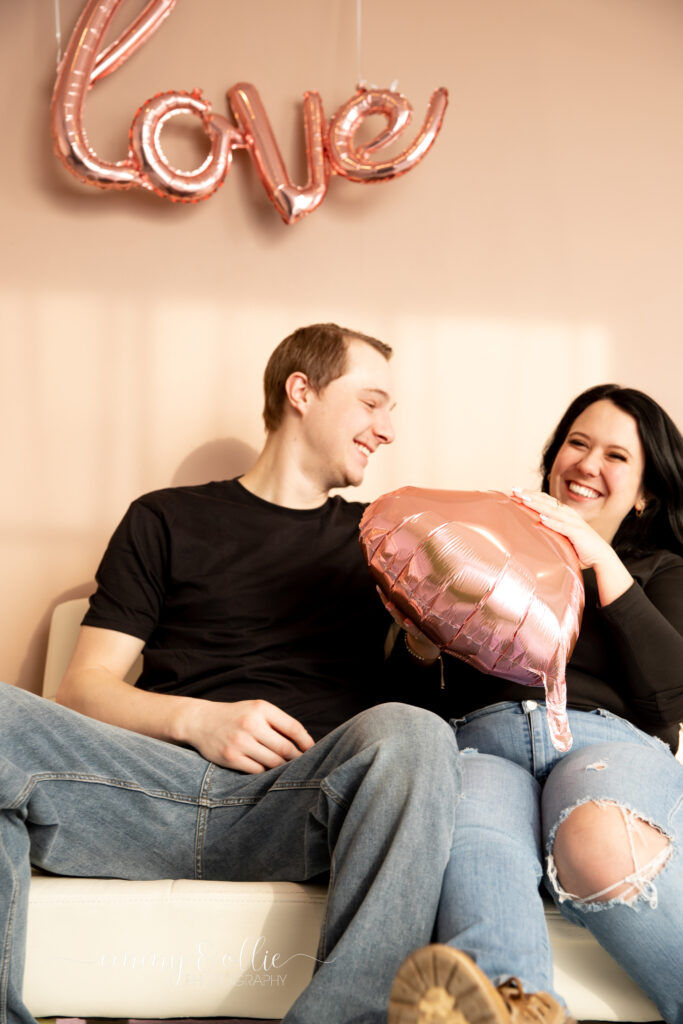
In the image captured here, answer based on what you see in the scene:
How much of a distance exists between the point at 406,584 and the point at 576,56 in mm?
1670

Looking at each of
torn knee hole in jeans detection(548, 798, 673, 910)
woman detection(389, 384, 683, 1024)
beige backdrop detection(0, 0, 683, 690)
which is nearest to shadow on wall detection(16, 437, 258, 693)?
beige backdrop detection(0, 0, 683, 690)

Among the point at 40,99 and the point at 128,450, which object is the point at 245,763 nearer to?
the point at 128,450

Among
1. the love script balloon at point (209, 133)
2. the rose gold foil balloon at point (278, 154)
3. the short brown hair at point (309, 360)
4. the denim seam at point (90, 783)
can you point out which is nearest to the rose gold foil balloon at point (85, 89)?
the love script balloon at point (209, 133)

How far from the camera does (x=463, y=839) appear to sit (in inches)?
43.8

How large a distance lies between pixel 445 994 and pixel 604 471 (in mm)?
1001

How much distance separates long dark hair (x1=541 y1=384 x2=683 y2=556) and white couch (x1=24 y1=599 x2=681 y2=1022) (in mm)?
691

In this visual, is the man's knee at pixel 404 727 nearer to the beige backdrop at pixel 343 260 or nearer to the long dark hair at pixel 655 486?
the long dark hair at pixel 655 486

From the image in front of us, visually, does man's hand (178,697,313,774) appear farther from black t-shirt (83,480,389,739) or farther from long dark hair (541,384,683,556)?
long dark hair (541,384,683,556)

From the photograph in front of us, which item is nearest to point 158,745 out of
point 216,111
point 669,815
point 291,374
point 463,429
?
point 669,815

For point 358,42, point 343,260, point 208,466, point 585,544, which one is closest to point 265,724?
point 585,544

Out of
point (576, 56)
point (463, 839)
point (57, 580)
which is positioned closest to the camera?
point (463, 839)

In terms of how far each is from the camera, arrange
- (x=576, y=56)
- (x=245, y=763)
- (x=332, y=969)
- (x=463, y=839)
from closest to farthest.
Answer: (x=332, y=969) < (x=463, y=839) < (x=245, y=763) < (x=576, y=56)

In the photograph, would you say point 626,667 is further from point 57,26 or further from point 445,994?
point 57,26

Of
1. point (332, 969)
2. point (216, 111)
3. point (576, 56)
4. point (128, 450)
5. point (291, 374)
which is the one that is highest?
point (576, 56)
